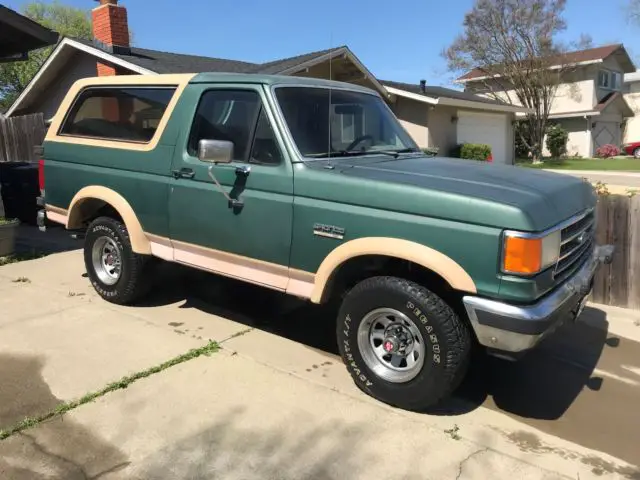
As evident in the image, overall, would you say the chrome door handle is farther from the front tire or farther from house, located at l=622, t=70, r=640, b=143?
house, located at l=622, t=70, r=640, b=143

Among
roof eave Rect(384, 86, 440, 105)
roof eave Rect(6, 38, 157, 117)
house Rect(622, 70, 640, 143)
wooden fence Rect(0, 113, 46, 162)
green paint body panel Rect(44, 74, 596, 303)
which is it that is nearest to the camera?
green paint body panel Rect(44, 74, 596, 303)

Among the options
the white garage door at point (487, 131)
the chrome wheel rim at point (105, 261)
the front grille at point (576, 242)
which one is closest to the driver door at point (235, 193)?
the chrome wheel rim at point (105, 261)

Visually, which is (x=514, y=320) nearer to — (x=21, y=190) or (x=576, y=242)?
(x=576, y=242)

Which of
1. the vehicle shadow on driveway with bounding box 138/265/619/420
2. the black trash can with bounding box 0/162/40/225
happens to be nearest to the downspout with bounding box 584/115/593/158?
the vehicle shadow on driveway with bounding box 138/265/619/420

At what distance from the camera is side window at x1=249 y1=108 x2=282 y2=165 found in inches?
160

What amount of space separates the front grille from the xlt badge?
4.45ft

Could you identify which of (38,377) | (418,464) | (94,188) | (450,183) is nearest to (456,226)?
(450,183)

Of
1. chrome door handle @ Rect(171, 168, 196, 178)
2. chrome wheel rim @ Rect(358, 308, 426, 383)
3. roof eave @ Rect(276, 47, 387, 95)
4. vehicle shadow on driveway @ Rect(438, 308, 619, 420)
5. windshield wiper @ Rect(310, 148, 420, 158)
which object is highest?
roof eave @ Rect(276, 47, 387, 95)

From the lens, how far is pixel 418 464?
10.1 ft

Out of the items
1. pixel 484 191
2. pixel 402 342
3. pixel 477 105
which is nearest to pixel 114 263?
pixel 402 342

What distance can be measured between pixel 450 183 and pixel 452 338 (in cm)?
96

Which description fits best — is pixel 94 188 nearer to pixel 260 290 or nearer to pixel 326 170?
pixel 260 290

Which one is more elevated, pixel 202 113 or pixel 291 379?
pixel 202 113

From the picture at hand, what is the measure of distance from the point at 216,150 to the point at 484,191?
184cm
